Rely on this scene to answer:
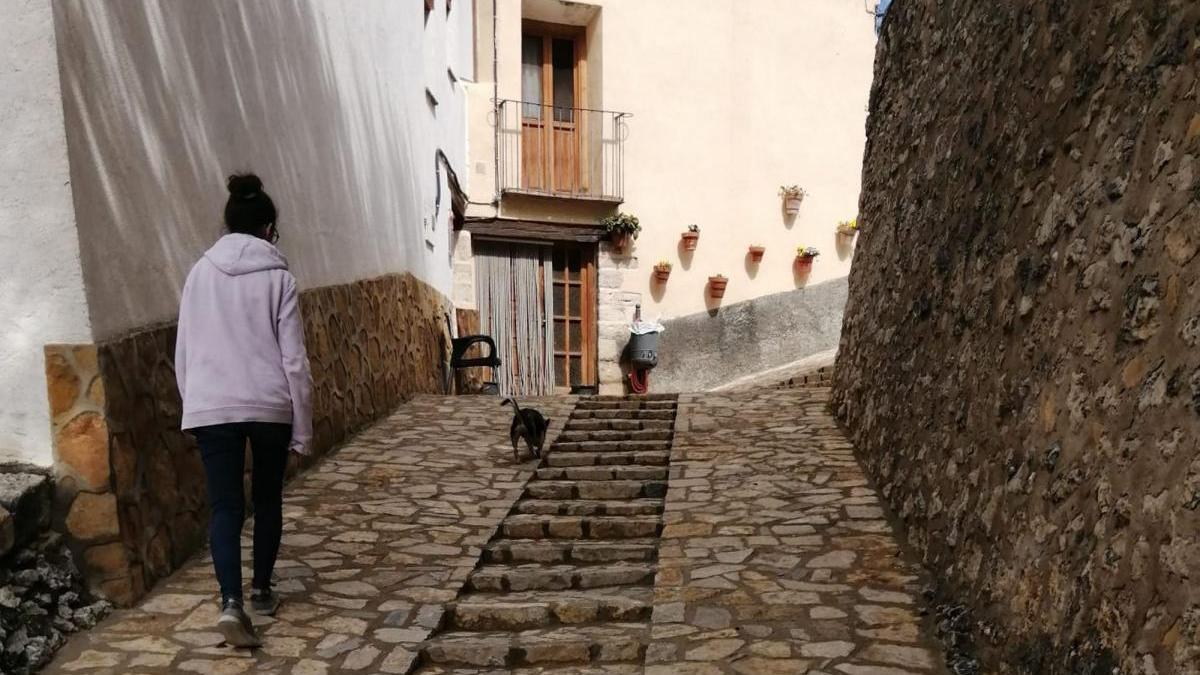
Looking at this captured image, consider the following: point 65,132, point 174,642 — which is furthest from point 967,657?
point 65,132

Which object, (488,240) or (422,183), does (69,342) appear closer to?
(422,183)

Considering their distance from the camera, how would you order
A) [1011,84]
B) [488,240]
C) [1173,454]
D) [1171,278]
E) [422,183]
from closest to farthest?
[1173,454] < [1171,278] < [1011,84] < [422,183] < [488,240]

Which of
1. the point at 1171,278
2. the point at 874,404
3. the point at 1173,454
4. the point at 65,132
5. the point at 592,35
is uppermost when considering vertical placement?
the point at 592,35

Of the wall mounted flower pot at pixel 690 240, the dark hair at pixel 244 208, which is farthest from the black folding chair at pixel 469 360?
the dark hair at pixel 244 208

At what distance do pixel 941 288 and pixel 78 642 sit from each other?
3824 mm

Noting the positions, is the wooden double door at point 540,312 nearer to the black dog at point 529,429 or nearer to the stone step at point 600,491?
the black dog at point 529,429

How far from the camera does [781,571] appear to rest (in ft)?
13.4

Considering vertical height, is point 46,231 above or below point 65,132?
below

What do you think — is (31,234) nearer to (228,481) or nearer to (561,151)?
(228,481)

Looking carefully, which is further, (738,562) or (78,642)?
(738,562)

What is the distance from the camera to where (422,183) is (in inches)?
373

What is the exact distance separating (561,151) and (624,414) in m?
5.79

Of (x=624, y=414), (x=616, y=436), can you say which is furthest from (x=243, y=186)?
(x=624, y=414)

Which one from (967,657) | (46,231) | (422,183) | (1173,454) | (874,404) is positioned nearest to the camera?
(1173,454)
